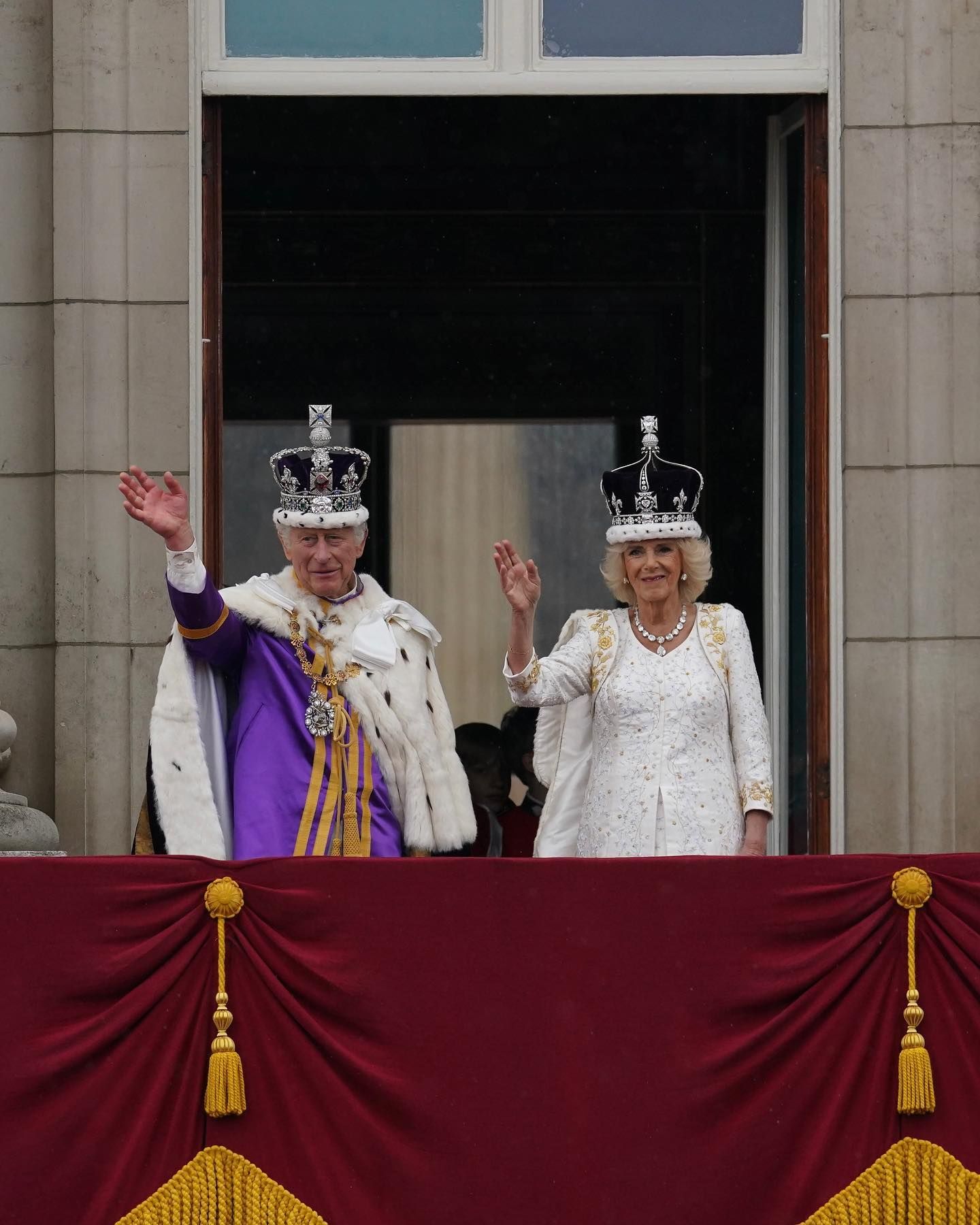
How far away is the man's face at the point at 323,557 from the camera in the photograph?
646 cm

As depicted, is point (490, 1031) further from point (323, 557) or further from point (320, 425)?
point (320, 425)

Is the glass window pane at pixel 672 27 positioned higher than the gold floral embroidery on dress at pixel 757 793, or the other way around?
the glass window pane at pixel 672 27

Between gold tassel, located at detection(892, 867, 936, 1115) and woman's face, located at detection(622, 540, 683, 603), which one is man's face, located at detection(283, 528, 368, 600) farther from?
gold tassel, located at detection(892, 867, 936, 1115)

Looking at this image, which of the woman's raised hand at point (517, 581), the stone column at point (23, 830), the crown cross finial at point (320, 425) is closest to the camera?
the woman's raised hand at point (517, 581)

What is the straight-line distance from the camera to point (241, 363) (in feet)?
37.5

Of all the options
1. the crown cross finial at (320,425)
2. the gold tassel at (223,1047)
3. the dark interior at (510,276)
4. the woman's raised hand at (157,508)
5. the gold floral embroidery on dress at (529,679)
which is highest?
the dark interior at (510,276)

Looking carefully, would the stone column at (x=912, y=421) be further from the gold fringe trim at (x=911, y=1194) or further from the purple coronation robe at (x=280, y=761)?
the gold fringe trim at (x=911, y=1194)

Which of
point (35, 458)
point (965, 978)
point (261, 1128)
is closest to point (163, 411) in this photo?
point (35, 458)

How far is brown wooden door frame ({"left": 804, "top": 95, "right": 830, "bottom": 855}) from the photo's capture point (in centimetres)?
795

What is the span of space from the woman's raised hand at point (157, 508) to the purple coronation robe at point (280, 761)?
154 millimetres

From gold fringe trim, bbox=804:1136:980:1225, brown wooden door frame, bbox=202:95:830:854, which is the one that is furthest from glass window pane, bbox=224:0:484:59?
gold fringe trim, bbox=804:1136:980:1225

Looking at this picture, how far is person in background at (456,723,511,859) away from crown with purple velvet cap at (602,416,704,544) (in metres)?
1.78

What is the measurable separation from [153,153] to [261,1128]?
3.91m

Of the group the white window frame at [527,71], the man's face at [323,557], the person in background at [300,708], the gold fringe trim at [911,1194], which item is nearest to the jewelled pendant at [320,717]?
the person in background at [300,708]
